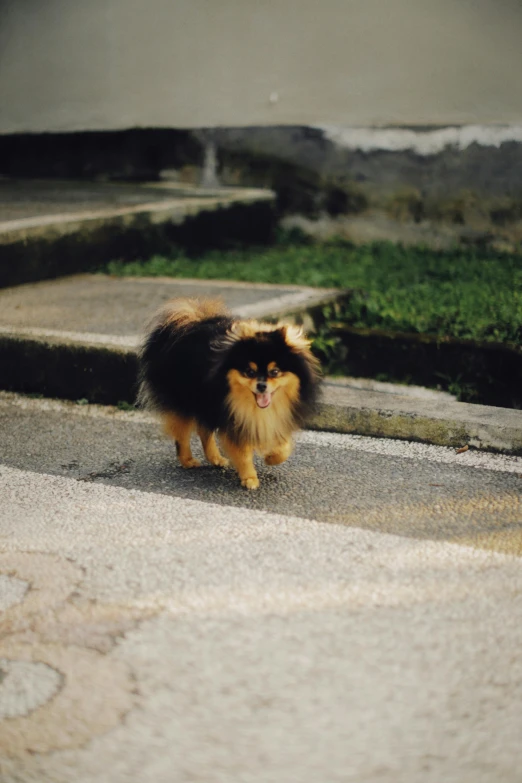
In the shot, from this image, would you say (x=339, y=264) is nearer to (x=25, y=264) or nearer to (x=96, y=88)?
(x=25, y=264)

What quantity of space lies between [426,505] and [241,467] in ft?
2.53

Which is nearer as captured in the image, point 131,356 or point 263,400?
point 263,400

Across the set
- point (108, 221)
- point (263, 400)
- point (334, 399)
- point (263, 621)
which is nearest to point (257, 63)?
point (108, 221)

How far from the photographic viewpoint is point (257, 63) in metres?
8.29

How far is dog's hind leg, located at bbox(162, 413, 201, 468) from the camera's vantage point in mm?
4133

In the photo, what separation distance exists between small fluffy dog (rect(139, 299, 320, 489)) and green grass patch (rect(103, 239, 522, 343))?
1777 millimetres

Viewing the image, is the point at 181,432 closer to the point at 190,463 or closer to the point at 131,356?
the point at 190,463

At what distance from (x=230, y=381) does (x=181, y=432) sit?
0.46 metres

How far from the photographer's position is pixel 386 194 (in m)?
8.04

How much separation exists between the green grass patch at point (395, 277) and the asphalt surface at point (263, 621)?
5.13 feet

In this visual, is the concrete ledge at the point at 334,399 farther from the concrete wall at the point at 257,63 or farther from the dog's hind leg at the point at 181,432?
the concrete wall at the point at 257,63

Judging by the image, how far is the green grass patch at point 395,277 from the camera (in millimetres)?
5617

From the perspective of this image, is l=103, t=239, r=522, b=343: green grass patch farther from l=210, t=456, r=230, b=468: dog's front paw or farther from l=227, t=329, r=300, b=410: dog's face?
l=227, t=329, r=300, b=410: dog's face

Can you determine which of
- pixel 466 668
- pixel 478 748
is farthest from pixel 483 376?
pixel 478 748
